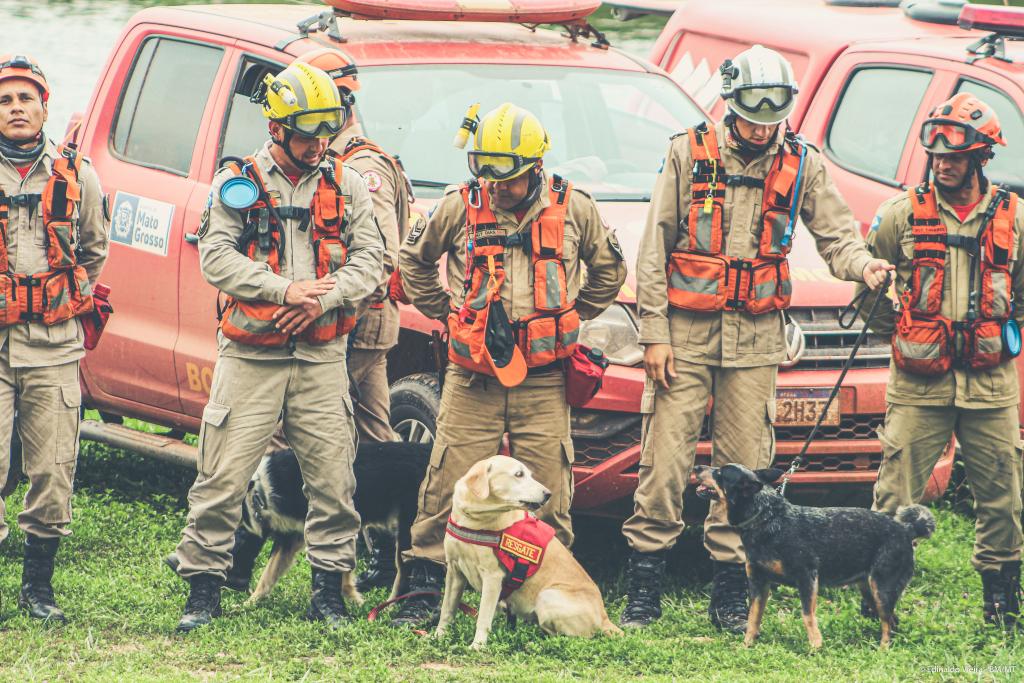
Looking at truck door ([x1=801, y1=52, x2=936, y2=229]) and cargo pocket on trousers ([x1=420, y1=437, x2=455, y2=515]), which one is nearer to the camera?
cargo pocket on trousers ([x1=420, y1=437, x2=455, y2=515])

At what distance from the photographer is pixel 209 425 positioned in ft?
17.7

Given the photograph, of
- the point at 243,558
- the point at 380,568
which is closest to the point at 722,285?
the point at 380,568

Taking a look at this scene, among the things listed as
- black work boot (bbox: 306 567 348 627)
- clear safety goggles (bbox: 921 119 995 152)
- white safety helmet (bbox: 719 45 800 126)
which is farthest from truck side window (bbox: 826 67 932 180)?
black work boot (bbox: 306 567 348 627)

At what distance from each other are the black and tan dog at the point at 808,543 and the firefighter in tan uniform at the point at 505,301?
65cm

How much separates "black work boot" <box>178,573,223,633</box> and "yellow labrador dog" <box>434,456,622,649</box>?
32.9 inches

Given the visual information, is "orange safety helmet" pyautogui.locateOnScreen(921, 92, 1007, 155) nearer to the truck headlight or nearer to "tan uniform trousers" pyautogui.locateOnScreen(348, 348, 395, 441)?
the truck headlight

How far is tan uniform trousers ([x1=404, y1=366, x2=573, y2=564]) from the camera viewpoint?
551 cm

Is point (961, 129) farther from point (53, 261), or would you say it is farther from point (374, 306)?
point (53, 261)

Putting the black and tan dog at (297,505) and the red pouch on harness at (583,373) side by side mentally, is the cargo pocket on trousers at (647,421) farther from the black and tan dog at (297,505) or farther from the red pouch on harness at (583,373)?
the black and tan dog at (297,505)

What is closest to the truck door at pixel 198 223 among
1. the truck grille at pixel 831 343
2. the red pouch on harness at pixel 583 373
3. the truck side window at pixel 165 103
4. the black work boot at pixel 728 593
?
the truck side window at pixel 165 103

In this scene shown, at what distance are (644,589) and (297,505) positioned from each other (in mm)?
1352

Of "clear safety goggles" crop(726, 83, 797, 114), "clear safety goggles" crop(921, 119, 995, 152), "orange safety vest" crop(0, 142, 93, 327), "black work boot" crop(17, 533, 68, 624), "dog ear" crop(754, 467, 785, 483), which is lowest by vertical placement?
"black work boot" crop(17, 533, 68, 624)

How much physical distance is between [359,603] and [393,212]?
60.4 inches

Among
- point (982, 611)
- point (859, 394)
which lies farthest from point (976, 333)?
point (982, 611)
